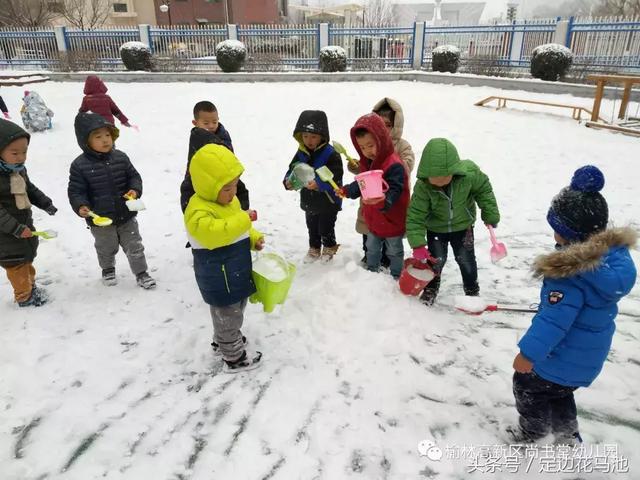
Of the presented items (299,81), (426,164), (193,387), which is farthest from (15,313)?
(299,81)

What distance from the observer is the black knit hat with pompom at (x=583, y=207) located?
1771 millimetres

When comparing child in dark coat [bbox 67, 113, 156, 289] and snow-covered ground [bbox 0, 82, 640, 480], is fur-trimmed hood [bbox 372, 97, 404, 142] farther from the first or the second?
child in dark coat [bbox 67, 113, 156, 289]

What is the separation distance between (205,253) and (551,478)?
2123 mm

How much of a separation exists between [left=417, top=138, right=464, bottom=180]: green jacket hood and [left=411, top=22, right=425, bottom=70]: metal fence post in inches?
614

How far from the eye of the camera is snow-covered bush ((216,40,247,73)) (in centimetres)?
1627

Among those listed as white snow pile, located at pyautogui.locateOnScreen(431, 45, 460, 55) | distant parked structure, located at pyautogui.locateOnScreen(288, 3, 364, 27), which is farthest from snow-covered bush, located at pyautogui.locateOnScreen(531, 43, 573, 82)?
distant parked structure, located at pyautogui.locateOnScreen(288, 3, 364, 27)

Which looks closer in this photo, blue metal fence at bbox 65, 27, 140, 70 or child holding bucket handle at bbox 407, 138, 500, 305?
child holding bucket handle at bbox 407, 138, 500, 305

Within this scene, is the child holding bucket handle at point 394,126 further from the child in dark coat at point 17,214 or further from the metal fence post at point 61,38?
the metal fence post at point 61,38

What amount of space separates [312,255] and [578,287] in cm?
269

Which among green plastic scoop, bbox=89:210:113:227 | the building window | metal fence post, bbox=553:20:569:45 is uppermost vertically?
the building window

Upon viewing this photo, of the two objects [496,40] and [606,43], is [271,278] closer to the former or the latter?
[606,43]

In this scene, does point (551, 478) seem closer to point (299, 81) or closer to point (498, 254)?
point (498, 254)

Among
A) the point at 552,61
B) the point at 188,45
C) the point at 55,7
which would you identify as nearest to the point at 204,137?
the point at 552,61

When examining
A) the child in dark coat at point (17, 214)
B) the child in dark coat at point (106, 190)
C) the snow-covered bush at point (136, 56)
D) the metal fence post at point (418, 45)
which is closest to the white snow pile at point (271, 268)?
the child in dark coat at point (106, 190)
